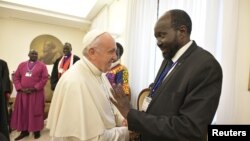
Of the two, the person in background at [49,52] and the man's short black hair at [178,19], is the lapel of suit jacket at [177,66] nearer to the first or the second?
the man's short black hair at [178,19]

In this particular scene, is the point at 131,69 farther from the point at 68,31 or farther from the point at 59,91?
the point at 68,31

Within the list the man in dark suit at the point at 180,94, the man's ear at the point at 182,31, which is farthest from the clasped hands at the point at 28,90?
the man's ear at the point at 182,31

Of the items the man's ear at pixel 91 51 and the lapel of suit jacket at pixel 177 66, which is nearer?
the lapel of suit jacket at pixel 177 66

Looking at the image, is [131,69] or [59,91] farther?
[131,69]

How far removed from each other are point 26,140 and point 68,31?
16.6ft

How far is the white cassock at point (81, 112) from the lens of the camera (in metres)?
1.47

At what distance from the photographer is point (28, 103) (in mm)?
4609

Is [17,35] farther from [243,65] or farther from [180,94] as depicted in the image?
[180,94]

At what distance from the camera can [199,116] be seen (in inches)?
40.9

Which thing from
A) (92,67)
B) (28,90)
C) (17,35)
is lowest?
(28,90)

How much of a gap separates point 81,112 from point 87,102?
9 centimetres

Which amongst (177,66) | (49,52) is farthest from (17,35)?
(177,66)

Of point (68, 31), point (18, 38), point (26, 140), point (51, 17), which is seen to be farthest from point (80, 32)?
point (26, 140)

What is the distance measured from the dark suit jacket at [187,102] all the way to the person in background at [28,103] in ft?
13.2
